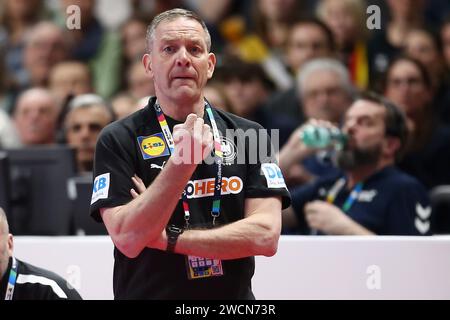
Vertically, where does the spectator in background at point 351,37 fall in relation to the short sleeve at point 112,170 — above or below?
above

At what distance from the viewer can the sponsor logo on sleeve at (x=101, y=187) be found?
3.88 meters

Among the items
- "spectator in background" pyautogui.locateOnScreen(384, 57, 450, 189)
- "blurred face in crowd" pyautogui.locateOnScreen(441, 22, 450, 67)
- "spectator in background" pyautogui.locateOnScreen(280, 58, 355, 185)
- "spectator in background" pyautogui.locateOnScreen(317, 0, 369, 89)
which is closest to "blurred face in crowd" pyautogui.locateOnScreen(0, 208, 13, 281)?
"spectator in background" pyautogui.locateOnScreen(280, 58, 355, 185)

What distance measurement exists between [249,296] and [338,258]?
1452mm

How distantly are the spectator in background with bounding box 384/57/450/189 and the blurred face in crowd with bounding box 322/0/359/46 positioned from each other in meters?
0.78

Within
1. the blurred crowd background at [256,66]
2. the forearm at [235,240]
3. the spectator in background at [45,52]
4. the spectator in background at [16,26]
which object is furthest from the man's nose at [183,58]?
the spectator in background at [16,26]

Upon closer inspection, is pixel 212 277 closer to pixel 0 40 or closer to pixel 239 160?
pixel 239 160

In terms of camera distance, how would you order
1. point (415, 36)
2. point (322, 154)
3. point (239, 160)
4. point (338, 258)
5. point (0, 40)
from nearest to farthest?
1. point (239, 160)
2. point (338, 258)
3. point (322, 154)
4. point (415, 36)
5. point (0, 40)

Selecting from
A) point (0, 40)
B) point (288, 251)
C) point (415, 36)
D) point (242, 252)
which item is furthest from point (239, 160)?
point (0, 40)

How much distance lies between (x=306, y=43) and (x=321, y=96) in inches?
34.5

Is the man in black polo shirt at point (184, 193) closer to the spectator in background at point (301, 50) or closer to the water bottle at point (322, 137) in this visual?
the water bottle at point (322, 137)

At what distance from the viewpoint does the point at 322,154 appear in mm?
7574

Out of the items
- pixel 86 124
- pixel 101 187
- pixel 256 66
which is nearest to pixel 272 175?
pixel 101 187

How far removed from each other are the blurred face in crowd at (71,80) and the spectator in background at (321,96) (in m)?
2.28

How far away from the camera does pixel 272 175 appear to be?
407 centimetres
